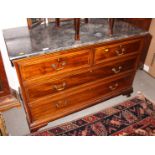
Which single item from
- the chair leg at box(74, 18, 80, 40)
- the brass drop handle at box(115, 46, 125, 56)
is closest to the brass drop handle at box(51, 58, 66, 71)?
the chair leg at box(74, 18, 80, 40)

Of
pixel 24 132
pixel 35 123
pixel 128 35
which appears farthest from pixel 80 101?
pixel 128 35

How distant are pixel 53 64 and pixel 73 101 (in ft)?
2.15

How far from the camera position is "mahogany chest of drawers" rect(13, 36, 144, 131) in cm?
154

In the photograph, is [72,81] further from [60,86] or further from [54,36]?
[54,36]

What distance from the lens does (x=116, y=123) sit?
212cm

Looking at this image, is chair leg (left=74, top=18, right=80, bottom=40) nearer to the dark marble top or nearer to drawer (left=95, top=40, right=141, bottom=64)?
the dark marble top

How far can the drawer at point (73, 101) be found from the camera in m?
1.83

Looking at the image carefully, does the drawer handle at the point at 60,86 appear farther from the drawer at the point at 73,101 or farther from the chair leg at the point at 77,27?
the chair leg at the point at 77,27

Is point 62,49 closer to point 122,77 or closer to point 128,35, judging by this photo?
point 128,35

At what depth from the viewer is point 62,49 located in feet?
4.92

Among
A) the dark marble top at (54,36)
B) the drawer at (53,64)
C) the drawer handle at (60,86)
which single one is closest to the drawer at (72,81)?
the drawer handle at (60,86)

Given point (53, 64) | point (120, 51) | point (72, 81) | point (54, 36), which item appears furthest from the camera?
point (120, 51)

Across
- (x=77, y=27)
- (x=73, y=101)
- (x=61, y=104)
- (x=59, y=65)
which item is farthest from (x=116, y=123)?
(x=77, y=27)
